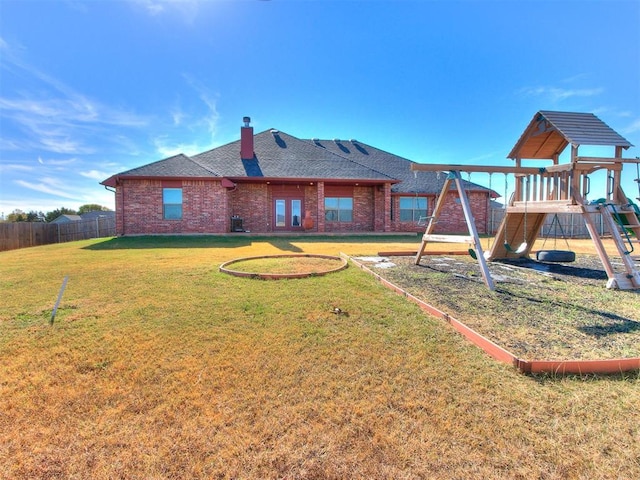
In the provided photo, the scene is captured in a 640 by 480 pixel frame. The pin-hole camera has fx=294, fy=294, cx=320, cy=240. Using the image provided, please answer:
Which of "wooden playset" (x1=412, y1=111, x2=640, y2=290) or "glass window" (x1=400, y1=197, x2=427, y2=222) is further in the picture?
"glass window" (x1=400, y1=197, x2=427, y2=222)

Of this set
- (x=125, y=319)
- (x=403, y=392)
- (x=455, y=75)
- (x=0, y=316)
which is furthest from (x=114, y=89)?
(x=403, y=392)

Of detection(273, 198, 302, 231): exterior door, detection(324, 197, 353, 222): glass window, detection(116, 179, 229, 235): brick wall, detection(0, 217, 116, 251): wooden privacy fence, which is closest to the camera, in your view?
detection(116, 179, 229, 235): brick wall

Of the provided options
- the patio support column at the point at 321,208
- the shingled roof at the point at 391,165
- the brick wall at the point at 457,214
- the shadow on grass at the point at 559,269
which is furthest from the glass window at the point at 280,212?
the shadow on grass at the point at 559,269

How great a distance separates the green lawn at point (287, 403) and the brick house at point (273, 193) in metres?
12.0

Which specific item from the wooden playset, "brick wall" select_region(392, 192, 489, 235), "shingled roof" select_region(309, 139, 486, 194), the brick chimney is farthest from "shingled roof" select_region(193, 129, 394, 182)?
the wooden playset

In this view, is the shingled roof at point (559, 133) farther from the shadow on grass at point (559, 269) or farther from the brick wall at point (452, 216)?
the brick wall at point (452, 216)

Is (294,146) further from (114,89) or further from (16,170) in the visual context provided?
(16,170)

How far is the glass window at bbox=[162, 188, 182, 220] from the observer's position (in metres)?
14.9

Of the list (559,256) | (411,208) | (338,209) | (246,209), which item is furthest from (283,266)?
(411,208)

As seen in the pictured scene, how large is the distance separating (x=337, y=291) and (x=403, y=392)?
2.44 meters

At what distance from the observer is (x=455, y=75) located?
550 inches

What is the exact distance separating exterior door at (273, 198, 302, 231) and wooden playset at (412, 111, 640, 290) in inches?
450

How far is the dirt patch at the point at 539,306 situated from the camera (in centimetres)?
279

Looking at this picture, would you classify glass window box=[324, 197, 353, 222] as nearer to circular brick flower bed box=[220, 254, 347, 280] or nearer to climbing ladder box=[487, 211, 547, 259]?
circular brick flower bed box=[220, 254, 347, 280]
